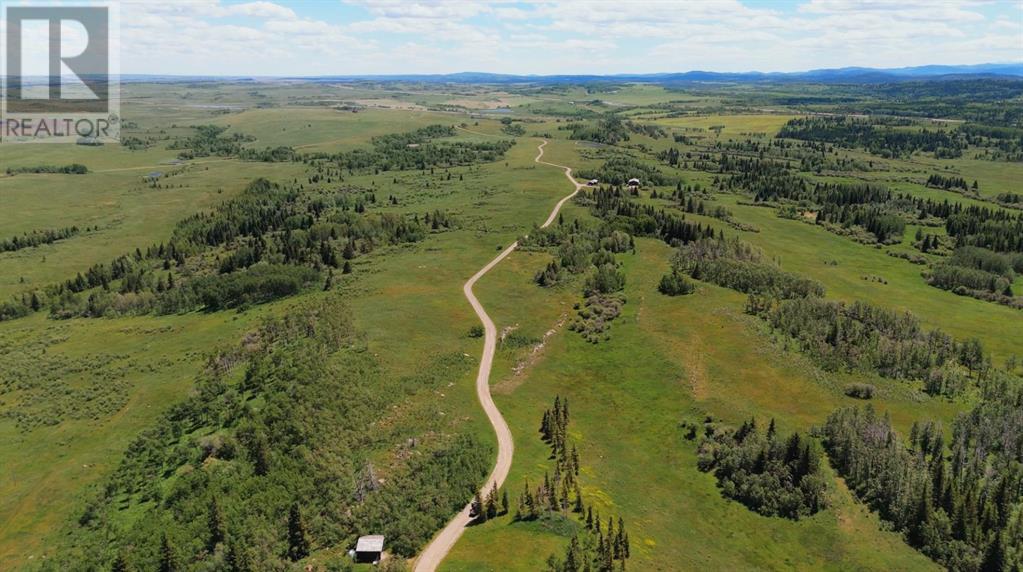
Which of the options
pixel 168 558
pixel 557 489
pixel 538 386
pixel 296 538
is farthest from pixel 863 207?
pixel 168 558

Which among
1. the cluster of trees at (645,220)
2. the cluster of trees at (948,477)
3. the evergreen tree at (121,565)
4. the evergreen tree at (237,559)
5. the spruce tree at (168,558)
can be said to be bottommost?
the evergreen tree at (121,565)

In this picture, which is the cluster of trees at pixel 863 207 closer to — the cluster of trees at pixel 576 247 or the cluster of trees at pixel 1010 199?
the cluster of trees at pixel 1010 199

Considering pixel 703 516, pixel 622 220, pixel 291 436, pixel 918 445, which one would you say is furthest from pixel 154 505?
pixel 622 220

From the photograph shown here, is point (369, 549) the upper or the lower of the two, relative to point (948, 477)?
lower

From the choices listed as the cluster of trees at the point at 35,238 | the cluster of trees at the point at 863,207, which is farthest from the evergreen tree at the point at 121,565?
the cluster of trees at the point at 863,207

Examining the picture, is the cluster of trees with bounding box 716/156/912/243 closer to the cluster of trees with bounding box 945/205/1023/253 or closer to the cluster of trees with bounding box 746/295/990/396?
the cluster of trees with bounding box 945/205/1023/253

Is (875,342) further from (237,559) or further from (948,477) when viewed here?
(237,559)

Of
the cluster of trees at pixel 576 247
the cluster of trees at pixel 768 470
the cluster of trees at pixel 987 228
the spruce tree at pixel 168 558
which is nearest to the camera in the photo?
the spruce tree at pixel 168 558
